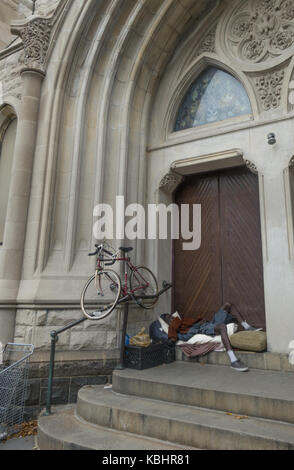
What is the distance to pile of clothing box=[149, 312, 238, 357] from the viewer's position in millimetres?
5071

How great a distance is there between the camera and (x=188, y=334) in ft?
17.8

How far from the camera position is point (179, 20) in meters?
6.48

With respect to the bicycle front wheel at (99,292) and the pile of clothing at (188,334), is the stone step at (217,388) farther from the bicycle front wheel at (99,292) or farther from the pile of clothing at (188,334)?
the bicycle front wheel at (99,292)

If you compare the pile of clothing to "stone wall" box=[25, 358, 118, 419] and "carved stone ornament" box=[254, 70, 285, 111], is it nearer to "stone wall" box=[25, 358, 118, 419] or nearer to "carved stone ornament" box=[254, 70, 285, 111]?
"stone wall" box=[25, 358, 118, 419]

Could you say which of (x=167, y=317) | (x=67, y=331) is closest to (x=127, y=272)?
(x=167, y=317)

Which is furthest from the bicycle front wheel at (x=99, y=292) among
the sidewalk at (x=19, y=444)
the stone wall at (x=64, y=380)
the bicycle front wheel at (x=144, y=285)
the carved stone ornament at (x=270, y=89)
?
the carved stone ornament at (x=270, y=89)

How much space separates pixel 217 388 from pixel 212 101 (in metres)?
5.02

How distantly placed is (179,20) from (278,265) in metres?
4.90

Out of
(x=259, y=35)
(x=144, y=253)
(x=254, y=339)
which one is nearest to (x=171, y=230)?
(x=144, y=253)

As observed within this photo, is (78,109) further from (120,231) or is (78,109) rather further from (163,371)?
(163,371)

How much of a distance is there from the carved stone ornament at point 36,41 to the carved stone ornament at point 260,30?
335cm

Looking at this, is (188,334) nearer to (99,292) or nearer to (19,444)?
(99,292)

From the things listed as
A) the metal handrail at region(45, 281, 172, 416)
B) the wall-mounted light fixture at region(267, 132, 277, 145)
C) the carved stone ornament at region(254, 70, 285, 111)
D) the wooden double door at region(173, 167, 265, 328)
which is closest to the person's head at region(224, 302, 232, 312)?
the wooden double door at region(173, 167, 265, 328)

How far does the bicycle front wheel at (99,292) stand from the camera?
5.10 m
